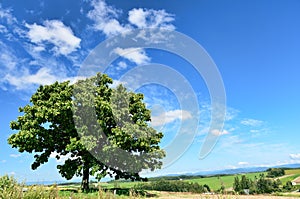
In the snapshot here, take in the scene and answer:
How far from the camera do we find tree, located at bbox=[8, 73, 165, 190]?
2494cm

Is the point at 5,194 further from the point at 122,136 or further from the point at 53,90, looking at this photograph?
the point at 53,90

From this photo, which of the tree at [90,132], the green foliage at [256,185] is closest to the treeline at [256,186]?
the green foliage at [256,185]

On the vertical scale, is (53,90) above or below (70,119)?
above

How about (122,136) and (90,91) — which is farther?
(90,91)

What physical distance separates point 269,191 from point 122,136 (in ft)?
48.7

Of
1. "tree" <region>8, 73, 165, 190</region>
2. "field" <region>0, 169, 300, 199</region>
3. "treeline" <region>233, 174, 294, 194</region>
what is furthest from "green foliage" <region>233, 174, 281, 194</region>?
"tree" <region>8, 73, 165, 190</region>

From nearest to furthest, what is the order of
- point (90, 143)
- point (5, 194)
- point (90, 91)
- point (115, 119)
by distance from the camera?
point (5, 194)
point (90, 143)
point (115, 119)
point (90, 91)

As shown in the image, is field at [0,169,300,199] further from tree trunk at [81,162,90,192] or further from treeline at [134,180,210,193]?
treeline at [134,180,210,193]

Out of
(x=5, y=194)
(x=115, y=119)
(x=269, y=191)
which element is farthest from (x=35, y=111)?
(x=269, y=191)

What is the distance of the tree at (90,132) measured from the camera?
24.9 metres

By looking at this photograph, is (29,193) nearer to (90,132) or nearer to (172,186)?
(90,132)

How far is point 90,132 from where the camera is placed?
83.8 feet

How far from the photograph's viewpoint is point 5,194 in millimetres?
10414

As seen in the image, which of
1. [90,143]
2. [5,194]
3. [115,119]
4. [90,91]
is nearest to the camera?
[5,194]
